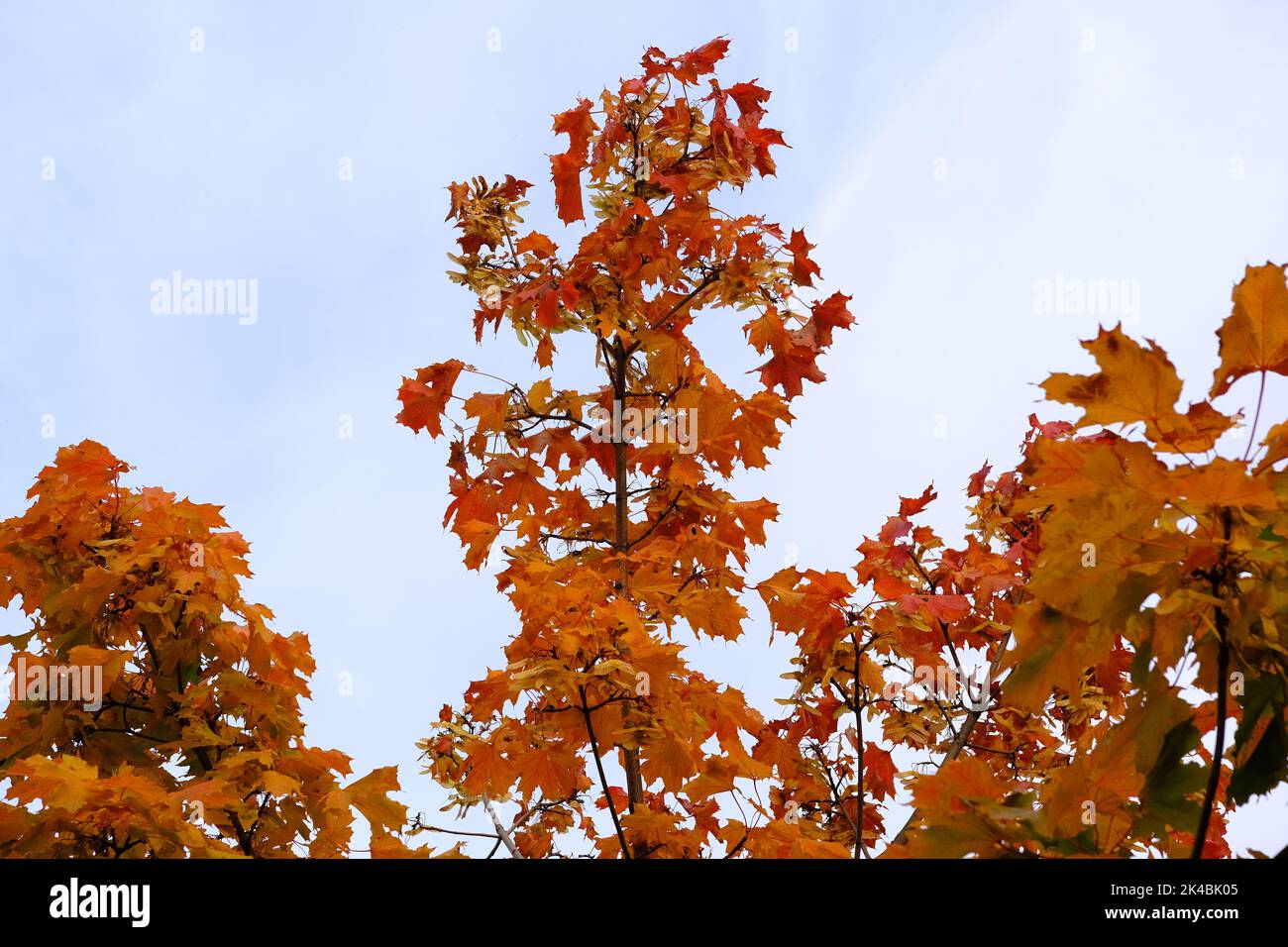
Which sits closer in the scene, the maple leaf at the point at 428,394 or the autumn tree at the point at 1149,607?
the autumn tree at the point at 1149,607

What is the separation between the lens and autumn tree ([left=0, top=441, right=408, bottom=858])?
16.8ft

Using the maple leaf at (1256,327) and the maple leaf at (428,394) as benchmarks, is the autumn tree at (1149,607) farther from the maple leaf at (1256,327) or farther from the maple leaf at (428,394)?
the maple leaf at (428,394)

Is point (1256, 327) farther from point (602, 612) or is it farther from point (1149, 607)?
point (602, 612)

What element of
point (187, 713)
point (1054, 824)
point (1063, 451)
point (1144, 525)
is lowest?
point (1054, 824)

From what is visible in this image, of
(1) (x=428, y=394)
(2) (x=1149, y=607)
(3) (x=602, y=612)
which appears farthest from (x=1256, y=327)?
Answer: (1) (x=428, y=394)

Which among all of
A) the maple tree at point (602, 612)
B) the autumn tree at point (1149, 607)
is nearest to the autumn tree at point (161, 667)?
the maple tree at point (602, 612)

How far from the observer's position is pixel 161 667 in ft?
17.7

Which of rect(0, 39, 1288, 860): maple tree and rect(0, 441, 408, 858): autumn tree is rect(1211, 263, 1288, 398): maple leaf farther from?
rect(0, 441, 408, 858): autumn tree

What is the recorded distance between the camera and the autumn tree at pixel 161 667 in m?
5.12
